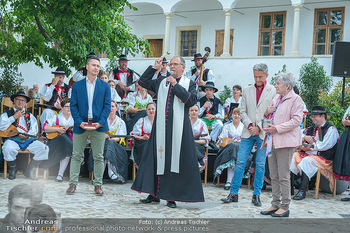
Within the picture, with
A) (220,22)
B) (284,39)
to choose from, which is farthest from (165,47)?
(284,39)

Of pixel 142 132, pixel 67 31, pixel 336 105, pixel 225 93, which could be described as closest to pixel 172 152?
pixel 142 132

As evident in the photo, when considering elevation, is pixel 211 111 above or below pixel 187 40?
below

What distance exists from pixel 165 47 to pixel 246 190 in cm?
1447

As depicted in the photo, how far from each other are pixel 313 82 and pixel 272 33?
476 centimetres

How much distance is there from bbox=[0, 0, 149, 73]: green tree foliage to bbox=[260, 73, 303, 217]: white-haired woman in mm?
4654

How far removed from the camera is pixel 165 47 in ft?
70.4

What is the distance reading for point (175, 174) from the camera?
18.7ft

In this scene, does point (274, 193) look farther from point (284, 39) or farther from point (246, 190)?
point (284, 39)

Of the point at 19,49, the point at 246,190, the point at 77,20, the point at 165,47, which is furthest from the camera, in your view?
the point at 165,47

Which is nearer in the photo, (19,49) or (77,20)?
(77,20)

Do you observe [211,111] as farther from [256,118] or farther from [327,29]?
[327,29]

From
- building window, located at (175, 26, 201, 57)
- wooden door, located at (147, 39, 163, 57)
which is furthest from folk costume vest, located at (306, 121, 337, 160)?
wooden door, located at (147, 39, 163, 57)

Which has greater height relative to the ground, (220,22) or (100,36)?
(220,22)

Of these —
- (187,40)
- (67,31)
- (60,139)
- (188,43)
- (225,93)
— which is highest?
(187,40)
